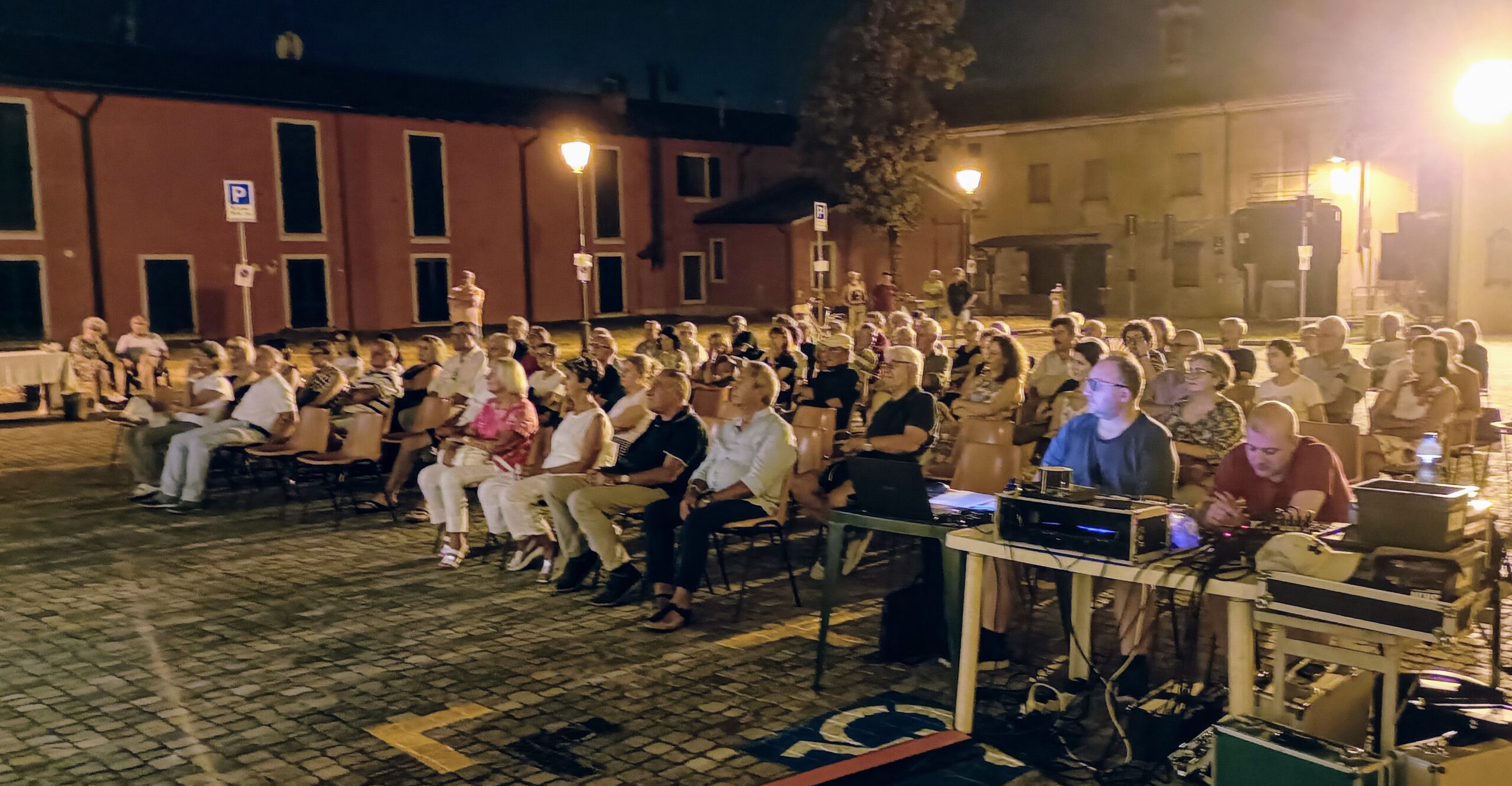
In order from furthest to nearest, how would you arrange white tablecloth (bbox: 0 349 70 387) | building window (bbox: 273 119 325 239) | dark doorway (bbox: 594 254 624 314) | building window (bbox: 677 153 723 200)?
building window (bbox: 677 153 723 200) → dark doorway (bbox: 594 254 624 314) → building window (bbox: 273 119 325 239) → white tablecloth (bbox: 0 349 70 387)

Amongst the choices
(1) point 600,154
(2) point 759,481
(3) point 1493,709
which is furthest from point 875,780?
(1) point 600,154

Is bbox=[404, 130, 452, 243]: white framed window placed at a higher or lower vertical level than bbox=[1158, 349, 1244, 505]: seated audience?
higher

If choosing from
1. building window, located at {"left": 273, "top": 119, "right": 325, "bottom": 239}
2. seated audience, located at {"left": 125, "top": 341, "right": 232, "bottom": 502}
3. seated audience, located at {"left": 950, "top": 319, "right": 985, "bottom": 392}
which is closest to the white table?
seated audience, located at {"left": 950, "top": 319, "right": 985, "bottom": 392}

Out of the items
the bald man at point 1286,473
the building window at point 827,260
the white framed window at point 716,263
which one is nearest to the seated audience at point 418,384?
the bald man at point 1286,473

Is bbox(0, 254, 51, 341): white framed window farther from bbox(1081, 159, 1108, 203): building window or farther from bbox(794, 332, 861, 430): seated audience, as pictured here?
bbox(1081, 159, 1108, 203): building window

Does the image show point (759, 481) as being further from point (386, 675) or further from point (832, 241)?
point (832, 241)

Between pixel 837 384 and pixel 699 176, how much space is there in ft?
99.9

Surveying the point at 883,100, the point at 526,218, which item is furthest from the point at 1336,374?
the point at 883,100

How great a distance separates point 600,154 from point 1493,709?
33.7 meters

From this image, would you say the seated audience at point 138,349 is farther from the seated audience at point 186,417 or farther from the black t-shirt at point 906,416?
the black t-shirt at point 906,416

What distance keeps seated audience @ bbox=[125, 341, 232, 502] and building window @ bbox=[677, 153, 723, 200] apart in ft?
93.6

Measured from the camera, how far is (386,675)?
19.9 ft

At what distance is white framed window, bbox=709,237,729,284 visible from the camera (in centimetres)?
3928

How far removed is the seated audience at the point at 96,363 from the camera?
18.0 m
